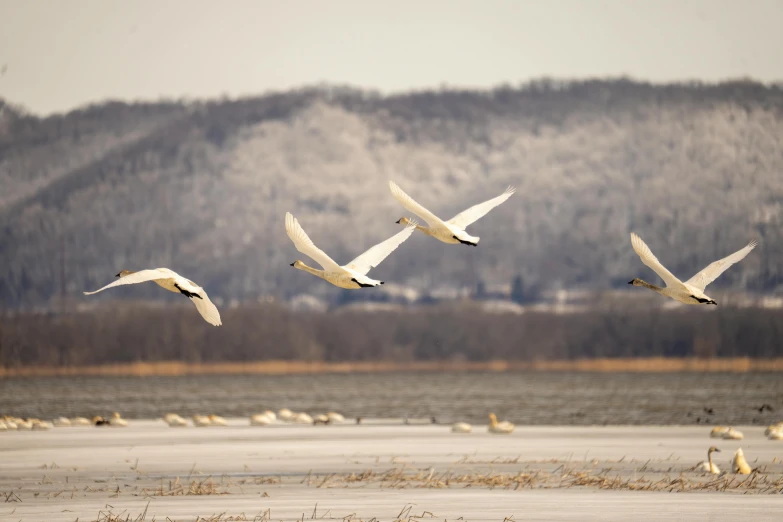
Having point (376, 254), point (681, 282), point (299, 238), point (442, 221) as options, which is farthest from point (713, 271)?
point (299, 238)

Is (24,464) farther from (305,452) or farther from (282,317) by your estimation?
(282,317)

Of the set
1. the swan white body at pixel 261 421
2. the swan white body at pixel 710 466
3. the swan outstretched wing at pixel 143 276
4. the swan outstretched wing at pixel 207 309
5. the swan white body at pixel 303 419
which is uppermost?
the swan outstretched wing at pixel 143 276

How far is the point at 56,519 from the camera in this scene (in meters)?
24.9

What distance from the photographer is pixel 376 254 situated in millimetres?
32688

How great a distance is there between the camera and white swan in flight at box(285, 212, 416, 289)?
28.7 meters

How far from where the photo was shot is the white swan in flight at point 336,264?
2866 centimetres

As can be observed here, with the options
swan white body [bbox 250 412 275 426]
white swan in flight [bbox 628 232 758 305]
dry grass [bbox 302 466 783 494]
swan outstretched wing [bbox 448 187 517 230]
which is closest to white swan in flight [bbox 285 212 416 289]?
swan outstretched wing [bbox 448 187 517 230]

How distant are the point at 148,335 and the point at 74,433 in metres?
135

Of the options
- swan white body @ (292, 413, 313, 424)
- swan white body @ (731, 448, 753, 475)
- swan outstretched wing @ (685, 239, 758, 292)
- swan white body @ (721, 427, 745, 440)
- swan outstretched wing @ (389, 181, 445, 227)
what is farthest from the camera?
swan white body @ (292, 413, 313, 424)

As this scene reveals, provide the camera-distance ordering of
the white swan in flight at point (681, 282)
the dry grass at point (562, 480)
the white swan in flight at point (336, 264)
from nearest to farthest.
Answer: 1. the white swan in flight at point (336, 264)
2. the dry grass at point (562, 480)
3. the white swan in flight at point (681, 282)

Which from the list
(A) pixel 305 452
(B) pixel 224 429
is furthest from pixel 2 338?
(A) pixel 305 452

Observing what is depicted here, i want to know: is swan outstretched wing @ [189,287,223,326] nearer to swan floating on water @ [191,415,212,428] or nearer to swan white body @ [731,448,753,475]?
swan white body @ [731,448,753,475]

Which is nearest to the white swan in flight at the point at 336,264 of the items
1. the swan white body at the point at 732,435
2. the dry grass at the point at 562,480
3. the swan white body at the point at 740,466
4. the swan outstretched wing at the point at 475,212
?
the swan outstretched wing at the point at 475,212

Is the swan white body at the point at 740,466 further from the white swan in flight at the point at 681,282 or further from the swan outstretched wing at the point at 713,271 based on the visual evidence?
the swan outstretched wing at the point at 713,271
